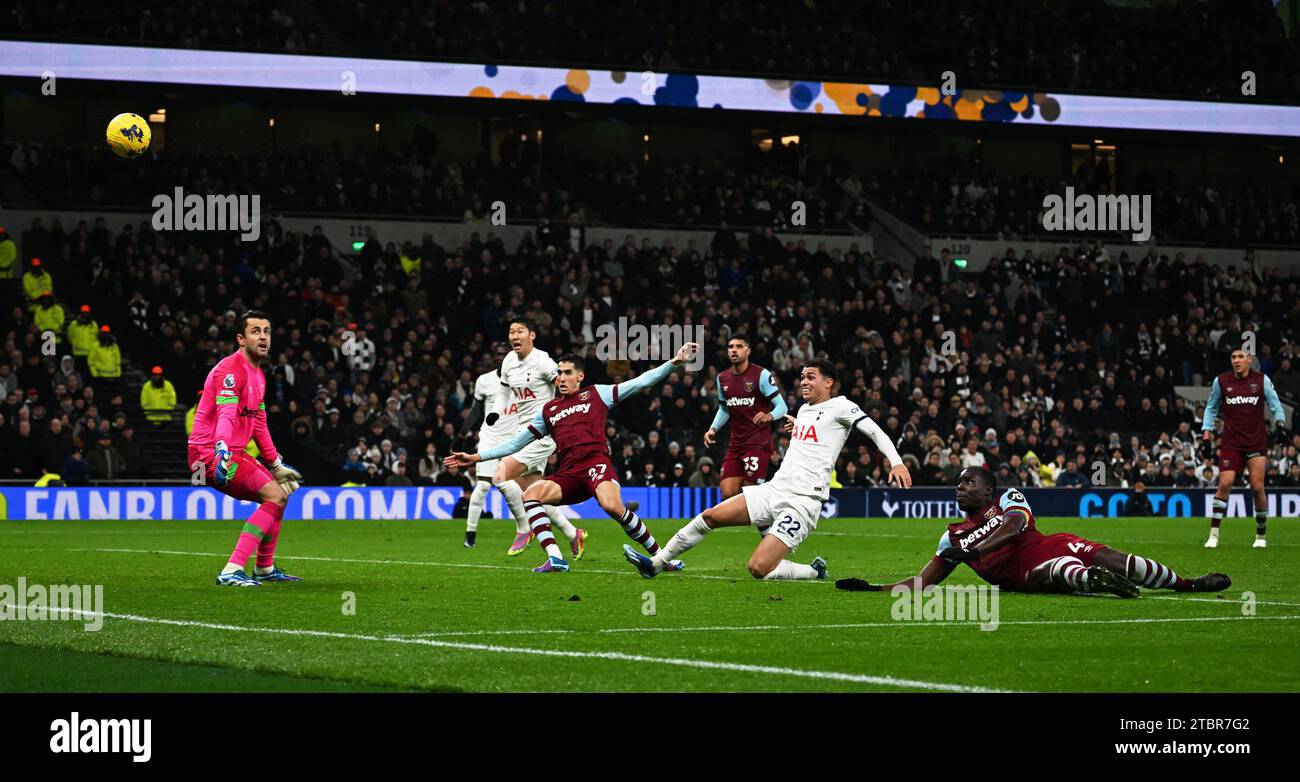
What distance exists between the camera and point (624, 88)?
3988 centimetres

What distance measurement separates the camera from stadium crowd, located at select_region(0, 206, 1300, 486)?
3156cm

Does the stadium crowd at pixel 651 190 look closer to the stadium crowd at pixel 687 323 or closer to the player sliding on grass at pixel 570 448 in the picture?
the stadium crowd at pixel 687 323

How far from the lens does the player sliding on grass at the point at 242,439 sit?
13.1 m

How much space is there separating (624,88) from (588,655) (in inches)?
1263

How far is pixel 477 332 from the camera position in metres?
34.4

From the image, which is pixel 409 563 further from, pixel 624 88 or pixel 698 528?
pixel 624 88

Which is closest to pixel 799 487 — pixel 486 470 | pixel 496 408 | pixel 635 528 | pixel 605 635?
pixel 635 528

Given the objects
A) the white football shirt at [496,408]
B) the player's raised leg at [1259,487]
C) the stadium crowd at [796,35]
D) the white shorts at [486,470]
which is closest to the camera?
the white football shirt at [496,408]

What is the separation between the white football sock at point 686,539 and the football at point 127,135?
9.57 meters

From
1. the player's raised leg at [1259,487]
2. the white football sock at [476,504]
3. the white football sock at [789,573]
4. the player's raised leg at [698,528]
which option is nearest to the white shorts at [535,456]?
the white football sock at [476,504]

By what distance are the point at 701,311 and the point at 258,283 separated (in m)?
9.27

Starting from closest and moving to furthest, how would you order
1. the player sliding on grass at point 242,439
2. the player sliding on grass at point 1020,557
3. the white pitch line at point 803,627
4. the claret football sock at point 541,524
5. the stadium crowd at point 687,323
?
the white pitch line at point 803,627
the player sliding on grass at point 1020,557
the player sliding on grass at point 242,439
the claret football sock at point 541,524
the stadium crowd at point 687,323
